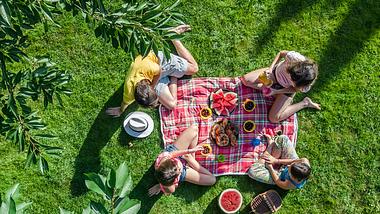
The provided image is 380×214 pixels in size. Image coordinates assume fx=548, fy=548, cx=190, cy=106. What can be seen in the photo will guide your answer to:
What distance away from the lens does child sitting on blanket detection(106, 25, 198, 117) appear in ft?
19.9

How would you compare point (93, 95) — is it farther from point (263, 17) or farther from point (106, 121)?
point (263, 17)

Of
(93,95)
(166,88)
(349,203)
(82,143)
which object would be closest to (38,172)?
(82,143)

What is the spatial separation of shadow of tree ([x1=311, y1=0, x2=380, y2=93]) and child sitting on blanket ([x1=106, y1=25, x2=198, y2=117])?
171 cm

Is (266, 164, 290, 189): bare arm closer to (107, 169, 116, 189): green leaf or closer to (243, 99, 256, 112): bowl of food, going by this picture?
(243, 99, 256, 112): bowl of food

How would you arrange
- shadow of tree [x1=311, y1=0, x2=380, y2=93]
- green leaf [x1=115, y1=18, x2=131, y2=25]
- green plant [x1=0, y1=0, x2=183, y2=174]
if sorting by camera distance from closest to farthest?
green plant [x1=0, y1=0, x2=183, y2=174] < green leaf [x1=115, y1=18, x2=131, y2=25] < shadow of tree [x1=311, y1=0, x2=380, y2=93]

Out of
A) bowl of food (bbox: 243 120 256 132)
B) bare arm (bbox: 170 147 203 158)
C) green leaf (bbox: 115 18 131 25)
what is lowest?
bare arm (bbox: 170 147 203 158)

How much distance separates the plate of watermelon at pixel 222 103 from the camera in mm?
6930

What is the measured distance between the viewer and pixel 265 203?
22.0 ft

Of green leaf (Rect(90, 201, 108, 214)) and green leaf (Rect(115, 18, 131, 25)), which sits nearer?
green leaf (Rect(90, 201, 108, 214))

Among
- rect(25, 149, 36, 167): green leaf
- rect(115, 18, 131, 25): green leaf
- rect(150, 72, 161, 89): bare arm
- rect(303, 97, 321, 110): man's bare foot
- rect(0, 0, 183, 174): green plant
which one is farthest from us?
rect(303, 97, 321, 110): man's bare foot

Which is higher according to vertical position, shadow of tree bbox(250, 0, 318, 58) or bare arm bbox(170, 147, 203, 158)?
shadow of tree bbox(250, 0, 318, 58)

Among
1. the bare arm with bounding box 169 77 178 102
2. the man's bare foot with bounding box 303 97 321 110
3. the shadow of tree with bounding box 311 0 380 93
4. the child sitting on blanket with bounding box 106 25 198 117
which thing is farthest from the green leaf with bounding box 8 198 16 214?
the shadow of tree with bounding box 311 0 380 93

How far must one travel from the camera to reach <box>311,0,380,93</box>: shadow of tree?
7.13 m

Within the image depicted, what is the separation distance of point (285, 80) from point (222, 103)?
92 cm
